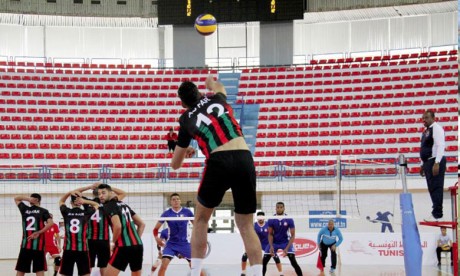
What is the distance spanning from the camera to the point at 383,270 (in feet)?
58.3

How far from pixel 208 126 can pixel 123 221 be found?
4578mm

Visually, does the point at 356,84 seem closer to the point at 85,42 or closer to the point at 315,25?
the point at 315,25

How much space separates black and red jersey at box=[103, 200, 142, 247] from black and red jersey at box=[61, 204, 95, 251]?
1.28 metres

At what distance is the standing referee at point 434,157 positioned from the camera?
986 cm

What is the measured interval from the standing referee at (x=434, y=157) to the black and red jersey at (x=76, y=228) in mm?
4929

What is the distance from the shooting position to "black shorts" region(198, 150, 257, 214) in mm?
5230

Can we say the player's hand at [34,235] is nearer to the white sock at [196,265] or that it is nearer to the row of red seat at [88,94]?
the white sock at [196,265]

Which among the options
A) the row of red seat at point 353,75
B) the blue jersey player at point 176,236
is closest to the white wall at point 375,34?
the row of red seat at point 353,75

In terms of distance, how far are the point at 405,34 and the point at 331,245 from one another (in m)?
19.3

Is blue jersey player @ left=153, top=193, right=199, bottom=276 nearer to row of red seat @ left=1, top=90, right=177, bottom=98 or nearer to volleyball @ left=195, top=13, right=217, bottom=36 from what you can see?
volleyball @ left=195, top=13, right=217, bottom=36

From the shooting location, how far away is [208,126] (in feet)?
17.5

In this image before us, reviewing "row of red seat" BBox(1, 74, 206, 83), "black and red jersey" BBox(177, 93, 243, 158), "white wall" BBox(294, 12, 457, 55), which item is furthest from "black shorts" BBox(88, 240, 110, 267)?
"white wall" BBox(294, 12, 457, 55)

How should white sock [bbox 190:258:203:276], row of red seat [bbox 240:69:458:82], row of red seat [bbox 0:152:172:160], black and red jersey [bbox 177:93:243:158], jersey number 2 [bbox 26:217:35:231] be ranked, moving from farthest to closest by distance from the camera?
1. row of red seat [bbox 240:69:458:82]
2. row of red seat [bbox 0:152:172:160]
3. jersey number 2 [bbox 26:217:35:231]
4. white sock [bbox 190:258:203:276]
5. black and red jersey [bbox 177:93:243:158]

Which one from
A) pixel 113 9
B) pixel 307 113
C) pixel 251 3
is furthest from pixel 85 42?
pixel 307 113
